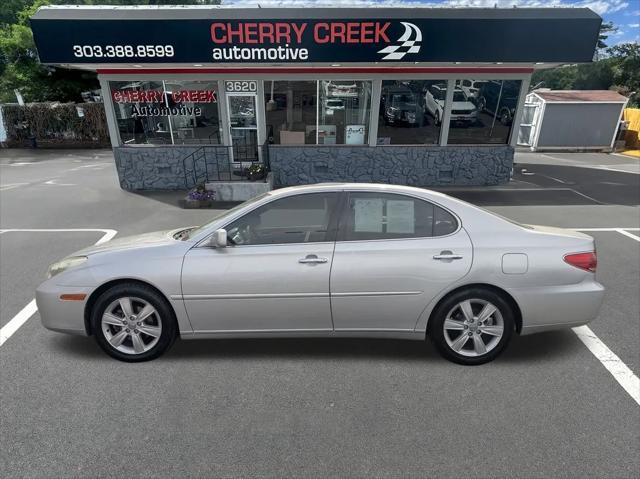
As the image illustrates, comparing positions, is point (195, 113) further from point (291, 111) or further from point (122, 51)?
point (291, 111)

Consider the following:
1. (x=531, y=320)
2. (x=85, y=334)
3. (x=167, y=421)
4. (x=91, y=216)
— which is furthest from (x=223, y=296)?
(x=91, y=216)

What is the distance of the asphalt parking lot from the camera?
8.25ft

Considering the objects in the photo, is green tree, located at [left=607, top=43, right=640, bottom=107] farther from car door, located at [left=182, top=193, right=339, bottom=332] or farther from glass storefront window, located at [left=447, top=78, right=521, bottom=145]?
car door, located at [left=182, top=193, right=339, bottom=332]

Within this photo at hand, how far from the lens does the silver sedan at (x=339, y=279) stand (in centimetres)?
324

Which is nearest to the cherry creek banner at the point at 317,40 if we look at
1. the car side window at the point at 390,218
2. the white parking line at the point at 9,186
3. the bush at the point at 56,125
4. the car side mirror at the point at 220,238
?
the white parking line at the point at 9,186

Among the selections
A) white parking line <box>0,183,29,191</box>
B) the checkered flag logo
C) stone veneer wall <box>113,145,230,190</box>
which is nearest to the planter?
stone veneer wall <box>113,145,230,190</box>

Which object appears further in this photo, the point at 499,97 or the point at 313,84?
the point at 499,97

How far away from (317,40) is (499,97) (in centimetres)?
514

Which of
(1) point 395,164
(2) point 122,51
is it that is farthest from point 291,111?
(2) point 122,51

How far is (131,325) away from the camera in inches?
134

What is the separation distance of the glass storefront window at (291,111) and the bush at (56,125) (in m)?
13.6

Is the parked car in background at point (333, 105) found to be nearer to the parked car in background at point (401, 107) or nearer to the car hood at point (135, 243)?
the parked car in background at point (401, 107)

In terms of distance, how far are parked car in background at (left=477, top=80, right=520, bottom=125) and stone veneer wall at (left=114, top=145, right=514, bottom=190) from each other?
0.94m

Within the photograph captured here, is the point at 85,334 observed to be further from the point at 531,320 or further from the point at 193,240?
the point at 531,320
